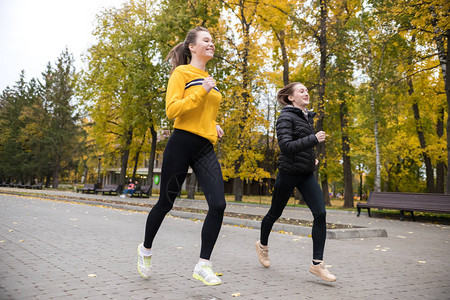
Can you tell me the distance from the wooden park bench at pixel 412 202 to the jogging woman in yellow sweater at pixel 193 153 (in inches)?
424

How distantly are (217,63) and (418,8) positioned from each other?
11028 millimetres

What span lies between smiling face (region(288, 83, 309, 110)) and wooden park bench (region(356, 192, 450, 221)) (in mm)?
9536

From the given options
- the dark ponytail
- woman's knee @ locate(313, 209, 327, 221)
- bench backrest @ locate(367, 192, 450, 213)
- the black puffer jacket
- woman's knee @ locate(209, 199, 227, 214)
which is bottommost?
woman's knee @ locate(313, 209, 327, 221)

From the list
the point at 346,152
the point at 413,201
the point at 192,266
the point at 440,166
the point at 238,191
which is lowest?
the point at 192,266

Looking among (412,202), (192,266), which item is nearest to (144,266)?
(192,266)

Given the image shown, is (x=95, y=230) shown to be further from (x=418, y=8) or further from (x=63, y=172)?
(x=63, y=172)

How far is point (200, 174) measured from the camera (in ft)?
11.5

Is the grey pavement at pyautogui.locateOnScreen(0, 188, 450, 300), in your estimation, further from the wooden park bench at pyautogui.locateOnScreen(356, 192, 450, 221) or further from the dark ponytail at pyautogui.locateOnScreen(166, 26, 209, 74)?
the wooden park bench at pyautogui.locateOnScreen(356, 192, 450, 221)

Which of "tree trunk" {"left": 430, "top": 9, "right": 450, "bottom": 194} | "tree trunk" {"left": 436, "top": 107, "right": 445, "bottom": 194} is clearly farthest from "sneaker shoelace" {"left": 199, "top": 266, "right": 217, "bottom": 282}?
"tree trunk" {"left": 436, "top": 107, "right": 445, "bottom": 194}

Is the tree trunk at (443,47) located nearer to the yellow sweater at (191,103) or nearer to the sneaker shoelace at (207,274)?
the yellow sweater at (191,103)

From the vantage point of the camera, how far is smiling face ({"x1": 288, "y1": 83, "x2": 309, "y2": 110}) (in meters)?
4.42

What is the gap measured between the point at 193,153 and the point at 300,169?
1310mm

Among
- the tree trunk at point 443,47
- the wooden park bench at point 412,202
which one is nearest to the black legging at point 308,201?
the wooden park bench at point 412,202

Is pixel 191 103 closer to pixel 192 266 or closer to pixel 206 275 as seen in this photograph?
pixel 206 275
